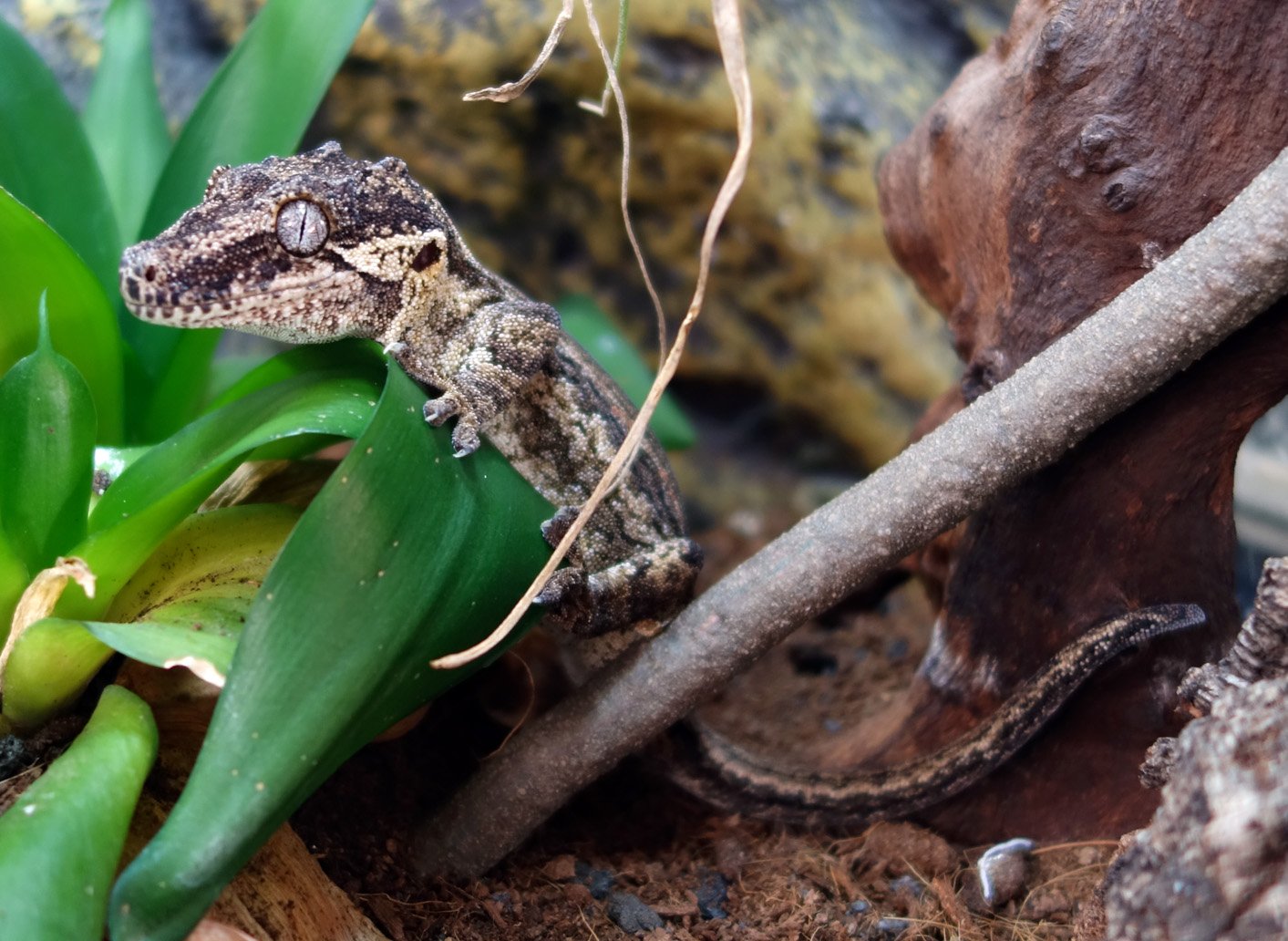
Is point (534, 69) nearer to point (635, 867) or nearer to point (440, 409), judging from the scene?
point (440, 409)

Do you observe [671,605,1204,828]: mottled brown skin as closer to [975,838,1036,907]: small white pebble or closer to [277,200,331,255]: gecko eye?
[975,838,1036,907]: small white pebble

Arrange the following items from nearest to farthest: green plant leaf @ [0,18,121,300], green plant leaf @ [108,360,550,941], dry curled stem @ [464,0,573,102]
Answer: green plant leaf @ [108,360,550,941]
dry curled stem @ [464,0,573,102]
green plant leaf @ [0,18,121,300]

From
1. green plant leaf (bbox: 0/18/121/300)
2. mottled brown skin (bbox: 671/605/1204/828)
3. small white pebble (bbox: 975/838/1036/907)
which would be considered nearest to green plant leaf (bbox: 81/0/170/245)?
green plant leaf (bbox: 0/18/121/300)

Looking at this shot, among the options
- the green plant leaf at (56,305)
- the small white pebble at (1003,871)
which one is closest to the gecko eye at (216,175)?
the green plant leaf at (56,305)

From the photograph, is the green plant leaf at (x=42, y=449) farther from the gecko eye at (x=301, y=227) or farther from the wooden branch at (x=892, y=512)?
the wooden branch at (x=892, y=512)

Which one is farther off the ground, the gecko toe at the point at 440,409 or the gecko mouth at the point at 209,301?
the gecko mouth at the point at 209,301
